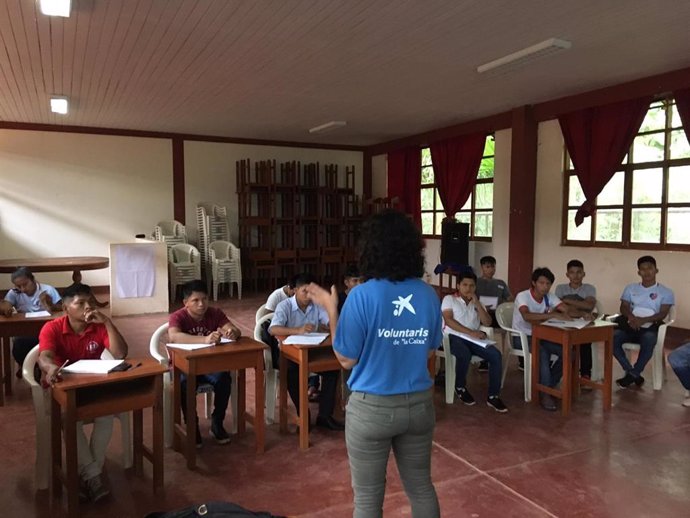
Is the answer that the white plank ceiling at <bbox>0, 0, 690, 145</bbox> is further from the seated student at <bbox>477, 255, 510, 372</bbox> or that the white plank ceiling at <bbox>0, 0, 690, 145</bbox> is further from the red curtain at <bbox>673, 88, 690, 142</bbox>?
the seated student at <bbox>477, 255, 510, 372</bbox>

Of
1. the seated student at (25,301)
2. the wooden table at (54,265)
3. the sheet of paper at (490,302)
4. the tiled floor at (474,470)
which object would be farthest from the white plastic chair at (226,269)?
the tiled floor at (474,470)

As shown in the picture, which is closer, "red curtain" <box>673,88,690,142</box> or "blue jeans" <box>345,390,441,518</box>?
"blue jeans" <box>345,390,441,518</box>

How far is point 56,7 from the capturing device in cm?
385

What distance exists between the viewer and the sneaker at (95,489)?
2658 mm

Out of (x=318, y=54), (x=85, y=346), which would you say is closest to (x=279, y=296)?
(x=85, y=346)

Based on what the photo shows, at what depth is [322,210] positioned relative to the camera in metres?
11.0

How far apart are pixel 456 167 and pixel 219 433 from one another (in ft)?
23.1

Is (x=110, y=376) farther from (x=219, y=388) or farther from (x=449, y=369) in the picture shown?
(x=449, y=369)

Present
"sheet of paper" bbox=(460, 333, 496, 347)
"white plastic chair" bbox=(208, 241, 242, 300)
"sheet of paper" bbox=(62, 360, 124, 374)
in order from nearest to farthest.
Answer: "sheet of paper" bbox=(62, 360, 124, 374), "sheet of paper" bbox=(460, 333, 496, 347), "white plastic chair" bbox=(208, 241, 242, 300)

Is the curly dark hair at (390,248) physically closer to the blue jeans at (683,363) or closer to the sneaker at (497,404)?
the sneaker at (497,404)

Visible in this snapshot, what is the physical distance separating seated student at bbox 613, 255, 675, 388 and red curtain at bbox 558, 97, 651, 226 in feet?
7.61

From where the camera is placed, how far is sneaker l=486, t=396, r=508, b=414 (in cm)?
399

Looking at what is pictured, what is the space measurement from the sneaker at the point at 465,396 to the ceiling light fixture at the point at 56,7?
395 cm

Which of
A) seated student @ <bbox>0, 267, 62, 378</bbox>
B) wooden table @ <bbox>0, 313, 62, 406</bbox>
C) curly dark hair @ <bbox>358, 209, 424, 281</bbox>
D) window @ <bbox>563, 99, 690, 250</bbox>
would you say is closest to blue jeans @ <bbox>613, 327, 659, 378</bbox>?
window @ <bbox>563, 99, 690, 250</bbox>
